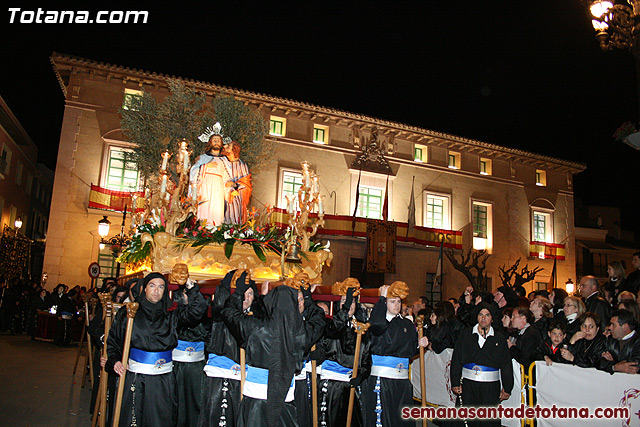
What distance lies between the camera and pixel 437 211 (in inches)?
1172

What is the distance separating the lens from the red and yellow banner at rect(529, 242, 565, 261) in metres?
31.6

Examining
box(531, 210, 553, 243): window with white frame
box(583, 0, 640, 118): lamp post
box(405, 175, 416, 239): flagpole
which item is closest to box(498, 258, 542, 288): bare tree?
box(531, 210, 553, 243): window with white frame

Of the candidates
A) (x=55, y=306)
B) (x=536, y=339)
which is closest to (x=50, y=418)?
(x=536, y=339)

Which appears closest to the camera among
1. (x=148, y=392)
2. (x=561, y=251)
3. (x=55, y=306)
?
(x=148, y=392)

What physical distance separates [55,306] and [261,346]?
15.3 m

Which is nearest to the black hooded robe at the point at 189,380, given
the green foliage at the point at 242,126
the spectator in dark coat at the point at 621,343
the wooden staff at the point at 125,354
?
the wooden staff at the point at 125,354

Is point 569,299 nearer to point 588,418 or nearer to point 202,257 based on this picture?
point 588,418

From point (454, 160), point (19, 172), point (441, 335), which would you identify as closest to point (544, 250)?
point (454, 160)

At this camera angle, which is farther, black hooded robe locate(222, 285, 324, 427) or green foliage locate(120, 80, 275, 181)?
green foliage locate(120, 80, 275, 181)

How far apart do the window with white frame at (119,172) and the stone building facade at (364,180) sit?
14 cm

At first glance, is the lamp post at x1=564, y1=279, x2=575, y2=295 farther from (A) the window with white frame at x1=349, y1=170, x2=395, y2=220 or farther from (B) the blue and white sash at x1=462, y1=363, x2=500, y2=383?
(B) the blue and white sash at x1=462, y1=363, x2=500, y2=383

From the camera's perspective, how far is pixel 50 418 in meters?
7.37

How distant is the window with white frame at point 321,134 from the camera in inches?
1075

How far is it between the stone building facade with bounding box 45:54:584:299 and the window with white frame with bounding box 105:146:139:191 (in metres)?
0.14
